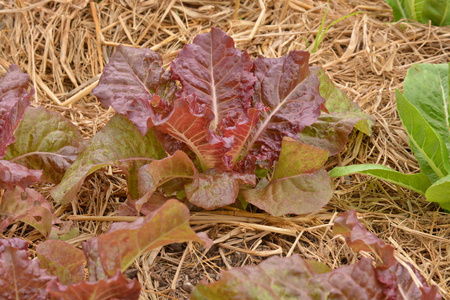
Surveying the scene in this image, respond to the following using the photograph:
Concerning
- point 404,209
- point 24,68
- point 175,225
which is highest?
point 175,225

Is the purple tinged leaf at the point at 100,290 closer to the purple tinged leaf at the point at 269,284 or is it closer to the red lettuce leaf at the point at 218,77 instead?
the purple tinged leaf at the point at 269,284

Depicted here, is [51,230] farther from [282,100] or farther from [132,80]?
[282,100]

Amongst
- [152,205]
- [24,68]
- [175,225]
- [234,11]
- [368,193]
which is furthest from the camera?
[234,11]

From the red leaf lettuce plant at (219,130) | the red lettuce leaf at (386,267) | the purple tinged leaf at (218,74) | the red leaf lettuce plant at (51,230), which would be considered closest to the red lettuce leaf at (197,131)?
the red leaf lettuce plant at (219,130)

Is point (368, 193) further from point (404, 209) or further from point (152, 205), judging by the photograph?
point (152, 205)

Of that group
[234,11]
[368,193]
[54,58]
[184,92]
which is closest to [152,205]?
[184,92]

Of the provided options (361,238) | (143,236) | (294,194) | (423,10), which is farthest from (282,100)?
(423,10)

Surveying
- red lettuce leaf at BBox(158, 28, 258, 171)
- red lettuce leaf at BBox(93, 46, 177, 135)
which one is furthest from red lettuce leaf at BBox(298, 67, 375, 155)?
red lettuce leaf at BBox(93, 46, 177, 135)
